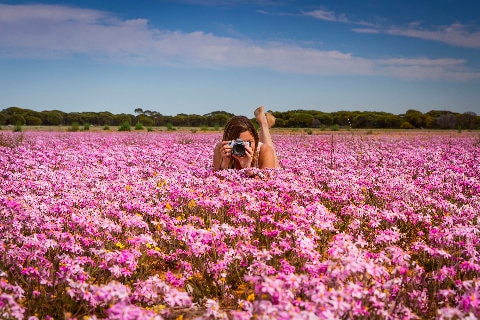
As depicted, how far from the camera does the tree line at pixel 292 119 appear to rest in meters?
67.1

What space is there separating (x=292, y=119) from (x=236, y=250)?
264 ft

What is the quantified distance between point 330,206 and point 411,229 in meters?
1.32

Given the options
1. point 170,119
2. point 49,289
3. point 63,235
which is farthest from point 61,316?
point 170,119

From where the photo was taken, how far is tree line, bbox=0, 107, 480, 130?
67.1 meters

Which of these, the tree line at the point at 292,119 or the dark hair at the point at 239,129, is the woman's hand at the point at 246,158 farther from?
the tree line at the point at 292,119

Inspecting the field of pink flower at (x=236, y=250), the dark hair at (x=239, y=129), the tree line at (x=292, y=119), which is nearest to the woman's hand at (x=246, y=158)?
the field of pink flower at (x=236, y=250)

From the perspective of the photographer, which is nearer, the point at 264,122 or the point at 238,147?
the point at 238,147

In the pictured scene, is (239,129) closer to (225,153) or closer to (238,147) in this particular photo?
(225,153)

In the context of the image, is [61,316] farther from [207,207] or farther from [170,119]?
[170,119]

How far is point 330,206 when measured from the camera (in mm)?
6613

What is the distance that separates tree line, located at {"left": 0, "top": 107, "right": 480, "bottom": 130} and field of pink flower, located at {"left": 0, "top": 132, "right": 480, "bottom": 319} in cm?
5676

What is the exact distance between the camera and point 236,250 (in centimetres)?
403

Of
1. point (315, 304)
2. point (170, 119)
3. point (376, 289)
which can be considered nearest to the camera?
point (315, 304)

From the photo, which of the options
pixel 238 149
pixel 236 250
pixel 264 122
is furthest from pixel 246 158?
pixel 236 250
